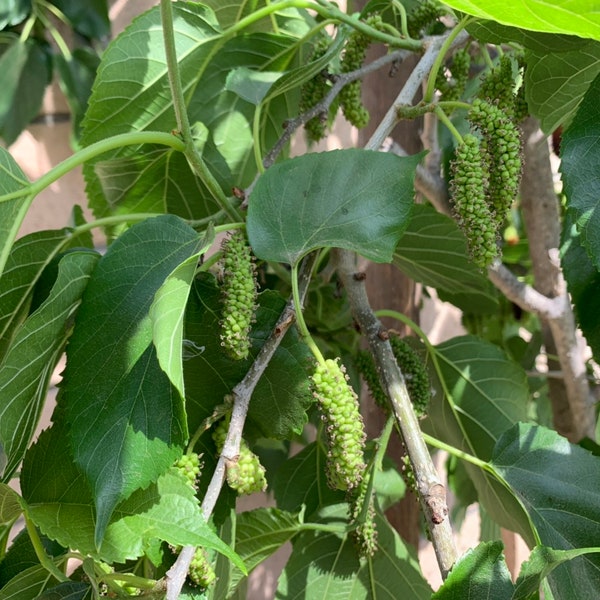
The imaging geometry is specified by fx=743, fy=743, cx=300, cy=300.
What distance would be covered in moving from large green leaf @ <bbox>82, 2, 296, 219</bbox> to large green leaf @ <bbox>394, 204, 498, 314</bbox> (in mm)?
132

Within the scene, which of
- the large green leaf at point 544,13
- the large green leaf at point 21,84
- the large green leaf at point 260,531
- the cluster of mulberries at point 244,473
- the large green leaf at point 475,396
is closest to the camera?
the large green leaf at point 544,13

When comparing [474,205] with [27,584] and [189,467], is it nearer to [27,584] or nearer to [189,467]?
[189,467]

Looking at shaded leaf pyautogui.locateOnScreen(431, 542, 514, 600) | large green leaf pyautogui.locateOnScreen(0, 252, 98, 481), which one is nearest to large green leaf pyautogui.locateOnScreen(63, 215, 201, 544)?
large green leaf pyautogui.locateOnScreen(0, 252, 98, 481)

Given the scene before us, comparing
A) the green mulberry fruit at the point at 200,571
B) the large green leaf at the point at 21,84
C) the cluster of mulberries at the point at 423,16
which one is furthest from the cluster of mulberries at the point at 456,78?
the large green leaf at the point at 21,84

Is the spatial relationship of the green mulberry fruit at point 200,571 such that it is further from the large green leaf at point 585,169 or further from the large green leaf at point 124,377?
the large green leaf at point 585,169

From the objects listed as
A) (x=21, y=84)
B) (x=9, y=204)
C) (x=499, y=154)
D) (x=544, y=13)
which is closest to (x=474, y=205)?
(x=499, y=154)

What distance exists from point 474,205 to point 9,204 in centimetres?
23

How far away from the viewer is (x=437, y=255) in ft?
1.84

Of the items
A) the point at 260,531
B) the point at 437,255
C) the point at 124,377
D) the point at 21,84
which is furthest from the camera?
the point at 21,84

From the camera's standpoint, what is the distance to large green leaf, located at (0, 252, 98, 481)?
36 cm

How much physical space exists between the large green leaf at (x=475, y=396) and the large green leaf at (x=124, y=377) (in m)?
0.27

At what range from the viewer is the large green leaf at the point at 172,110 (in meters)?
0.49

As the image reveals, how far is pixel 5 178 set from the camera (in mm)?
369

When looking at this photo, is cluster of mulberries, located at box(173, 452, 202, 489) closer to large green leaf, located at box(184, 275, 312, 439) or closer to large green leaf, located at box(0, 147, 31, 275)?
large green leaf, located at box(184, 275, 312, 439)
